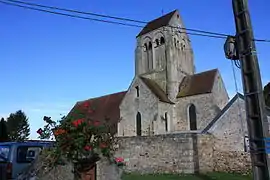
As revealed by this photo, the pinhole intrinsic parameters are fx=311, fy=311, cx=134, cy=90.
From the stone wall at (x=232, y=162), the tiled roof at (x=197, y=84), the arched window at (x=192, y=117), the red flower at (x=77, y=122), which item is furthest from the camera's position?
the arched window at (x=192, y=117)

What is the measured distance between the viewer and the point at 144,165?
1831cm

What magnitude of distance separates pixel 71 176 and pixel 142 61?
32353 millimetres

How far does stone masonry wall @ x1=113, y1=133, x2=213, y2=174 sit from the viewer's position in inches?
663

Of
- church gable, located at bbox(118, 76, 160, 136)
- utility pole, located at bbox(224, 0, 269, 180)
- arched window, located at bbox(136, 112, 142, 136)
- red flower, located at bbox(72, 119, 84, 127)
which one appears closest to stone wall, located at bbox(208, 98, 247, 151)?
utility pole, located at bbox(224, 0, 269, 180)

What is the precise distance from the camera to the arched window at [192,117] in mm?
32594

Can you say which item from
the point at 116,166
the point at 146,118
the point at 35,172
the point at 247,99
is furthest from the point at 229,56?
the point at 146,118

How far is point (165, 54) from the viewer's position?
119ft

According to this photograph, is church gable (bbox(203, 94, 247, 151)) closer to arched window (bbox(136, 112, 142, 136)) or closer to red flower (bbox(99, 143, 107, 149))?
red flower (bbox(99, 143, 107, 149))

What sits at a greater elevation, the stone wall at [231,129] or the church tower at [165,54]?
the church tower at [165,54]

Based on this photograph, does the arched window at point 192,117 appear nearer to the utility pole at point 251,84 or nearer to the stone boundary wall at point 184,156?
the stone boundary wall at point 184,156

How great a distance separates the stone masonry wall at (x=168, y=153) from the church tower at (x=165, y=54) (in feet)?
52.7

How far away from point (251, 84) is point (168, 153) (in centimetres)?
1093

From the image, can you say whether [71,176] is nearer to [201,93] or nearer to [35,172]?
[35,172]

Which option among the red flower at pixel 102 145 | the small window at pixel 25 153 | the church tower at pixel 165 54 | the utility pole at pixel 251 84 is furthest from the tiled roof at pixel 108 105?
the utility pole at pixel 251 84
